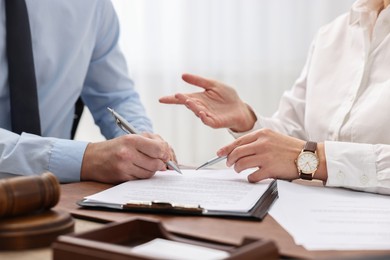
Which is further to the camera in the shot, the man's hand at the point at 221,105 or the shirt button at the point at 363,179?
the man's hand at the point at 221,105

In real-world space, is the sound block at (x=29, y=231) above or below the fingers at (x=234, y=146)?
above

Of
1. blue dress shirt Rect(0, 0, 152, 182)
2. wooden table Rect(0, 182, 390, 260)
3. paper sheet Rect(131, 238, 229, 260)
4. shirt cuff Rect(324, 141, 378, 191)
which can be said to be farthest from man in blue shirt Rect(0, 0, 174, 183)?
paper sheet Rect(131, 238, 229, 260)

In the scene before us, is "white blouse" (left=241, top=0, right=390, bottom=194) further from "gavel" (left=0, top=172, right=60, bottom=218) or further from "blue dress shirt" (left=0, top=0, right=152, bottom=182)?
"gavel" (left=0, top=172, right=60, bottom=218)

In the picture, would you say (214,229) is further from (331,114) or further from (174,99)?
(331,114)

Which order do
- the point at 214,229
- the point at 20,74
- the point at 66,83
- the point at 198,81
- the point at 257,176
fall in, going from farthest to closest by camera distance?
the point at 66,83
the point at 198,81
the point at 20,74
the point at 257,176
the point at 214,229

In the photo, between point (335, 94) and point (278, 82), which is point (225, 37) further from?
point (335, 94)

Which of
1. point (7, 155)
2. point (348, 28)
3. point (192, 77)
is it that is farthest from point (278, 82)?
point (7, 155)

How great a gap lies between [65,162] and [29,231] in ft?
1.71

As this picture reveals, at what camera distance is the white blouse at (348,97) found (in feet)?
4.17

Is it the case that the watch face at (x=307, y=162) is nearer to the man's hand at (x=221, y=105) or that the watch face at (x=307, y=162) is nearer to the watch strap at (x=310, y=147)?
the watch strap at (x=310, y=147)

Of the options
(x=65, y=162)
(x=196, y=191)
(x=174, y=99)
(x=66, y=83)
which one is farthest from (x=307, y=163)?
(x=66, y=83)

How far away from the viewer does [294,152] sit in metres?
1.28

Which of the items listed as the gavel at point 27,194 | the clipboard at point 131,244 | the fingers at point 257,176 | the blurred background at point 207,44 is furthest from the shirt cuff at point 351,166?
the blurred background at point 207,44

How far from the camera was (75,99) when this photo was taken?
69.1 inches
